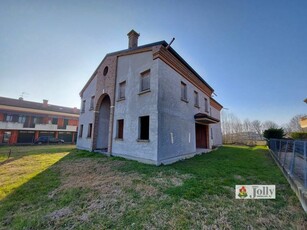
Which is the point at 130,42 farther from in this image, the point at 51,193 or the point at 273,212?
the point at 273,212

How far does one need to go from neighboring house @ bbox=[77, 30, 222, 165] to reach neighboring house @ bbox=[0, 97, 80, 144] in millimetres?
19108

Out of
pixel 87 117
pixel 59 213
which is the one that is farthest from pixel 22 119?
pixel 59 213

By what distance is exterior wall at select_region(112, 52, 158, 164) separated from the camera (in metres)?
7.46

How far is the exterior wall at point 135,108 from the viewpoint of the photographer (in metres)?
7.46

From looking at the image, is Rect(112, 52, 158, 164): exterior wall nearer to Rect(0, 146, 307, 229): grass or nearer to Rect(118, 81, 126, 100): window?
Rect(118, 81, 126, 100): window

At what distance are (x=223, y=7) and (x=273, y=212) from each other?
9.22 m

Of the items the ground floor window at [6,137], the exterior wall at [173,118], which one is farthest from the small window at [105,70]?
the ground floor window at [6,137]

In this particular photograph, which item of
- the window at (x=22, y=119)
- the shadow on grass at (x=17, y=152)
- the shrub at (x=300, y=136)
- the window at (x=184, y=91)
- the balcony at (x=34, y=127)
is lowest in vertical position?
the shadow on grass at (x=17, y=152)

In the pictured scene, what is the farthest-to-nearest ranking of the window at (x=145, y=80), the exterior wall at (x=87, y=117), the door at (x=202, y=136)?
1. the door at (x=202, y=136)
2. the exterior wall at (x=87, y=117)
3. the window at (x=145, y=80)

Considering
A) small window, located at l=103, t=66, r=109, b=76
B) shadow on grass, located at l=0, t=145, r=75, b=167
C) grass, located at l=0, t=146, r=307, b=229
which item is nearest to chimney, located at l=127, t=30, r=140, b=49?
small window, located at l=103, t=66, r=109, b=76

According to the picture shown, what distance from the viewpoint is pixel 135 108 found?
872 cm

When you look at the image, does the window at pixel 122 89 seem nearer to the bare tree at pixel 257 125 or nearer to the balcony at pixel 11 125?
the balcony at pixel 11 125

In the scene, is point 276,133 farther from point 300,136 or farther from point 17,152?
point 17,152

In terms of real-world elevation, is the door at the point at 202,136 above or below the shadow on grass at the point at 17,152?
above
